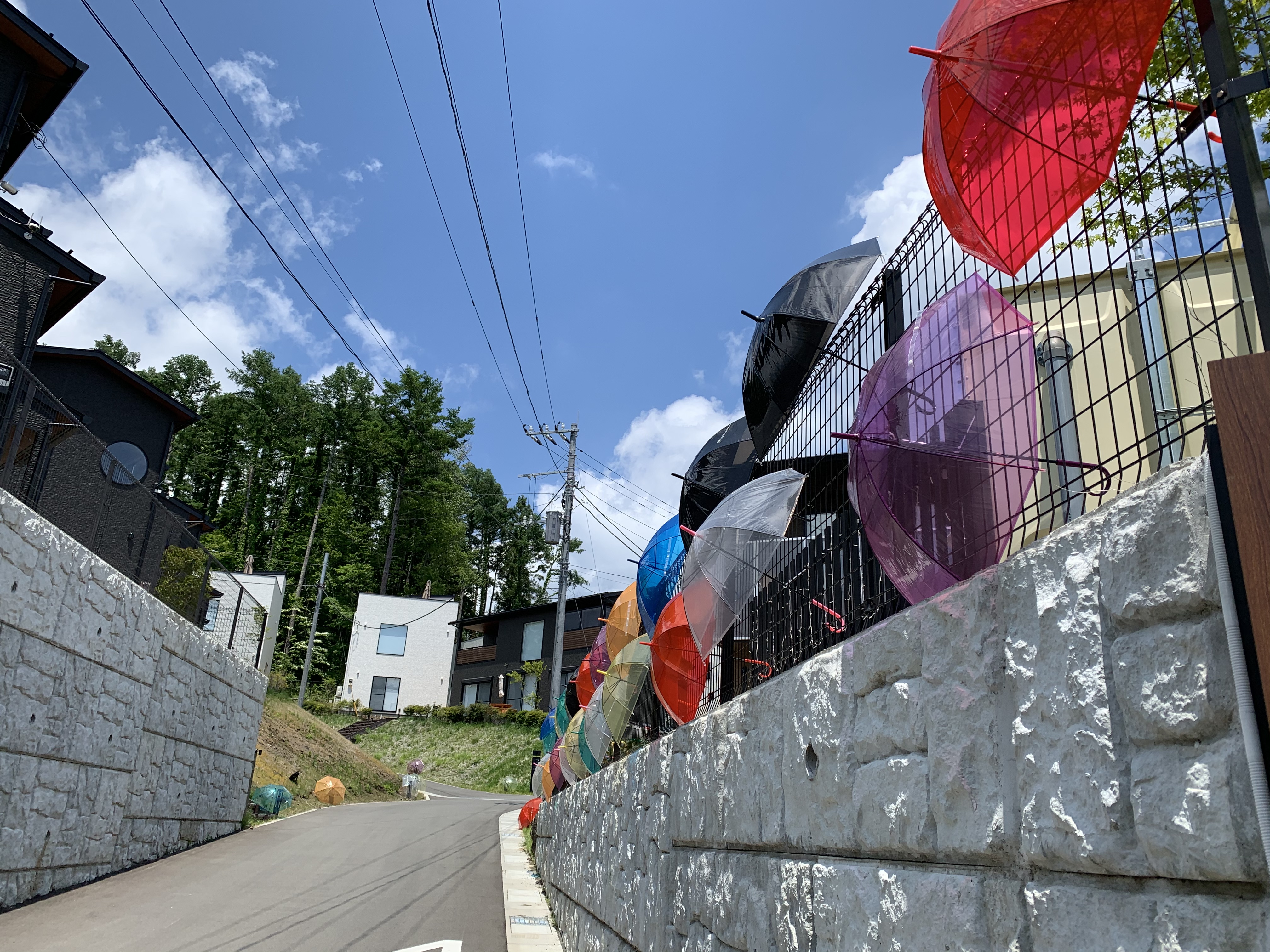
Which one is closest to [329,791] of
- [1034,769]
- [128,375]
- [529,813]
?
[529,813]

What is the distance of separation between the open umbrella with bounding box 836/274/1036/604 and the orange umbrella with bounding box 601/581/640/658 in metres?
6.39

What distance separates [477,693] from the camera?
4266 cm

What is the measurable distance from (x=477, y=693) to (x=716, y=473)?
38626mm

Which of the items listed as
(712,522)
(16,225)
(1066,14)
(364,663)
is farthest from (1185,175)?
(364,663)

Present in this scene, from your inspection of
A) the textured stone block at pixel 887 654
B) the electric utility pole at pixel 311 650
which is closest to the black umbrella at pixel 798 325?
the textured stone block at pixel 887 654

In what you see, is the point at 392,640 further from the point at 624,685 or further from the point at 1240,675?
the point at 1240,675

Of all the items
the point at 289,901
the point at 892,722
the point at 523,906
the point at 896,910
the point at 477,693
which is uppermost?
the point at 477,693

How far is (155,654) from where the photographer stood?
10.6 metres

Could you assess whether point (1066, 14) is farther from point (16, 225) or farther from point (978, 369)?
point (16, 225)

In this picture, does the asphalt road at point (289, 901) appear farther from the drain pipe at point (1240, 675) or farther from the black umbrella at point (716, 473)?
the drain pipe at point (1240, 675)

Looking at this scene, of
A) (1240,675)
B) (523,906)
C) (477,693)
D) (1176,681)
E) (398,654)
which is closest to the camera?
(1240,675)

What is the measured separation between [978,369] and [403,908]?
9101 mm

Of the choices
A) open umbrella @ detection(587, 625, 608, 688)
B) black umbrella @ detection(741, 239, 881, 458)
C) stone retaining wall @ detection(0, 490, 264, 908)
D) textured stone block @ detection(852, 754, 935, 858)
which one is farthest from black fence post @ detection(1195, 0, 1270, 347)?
open umbrella @ detection(587, 625, 608, 688)

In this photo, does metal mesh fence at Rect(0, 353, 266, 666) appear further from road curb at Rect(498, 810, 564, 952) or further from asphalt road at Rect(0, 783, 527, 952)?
road curb at Rect(498, 810, 564, 952)
